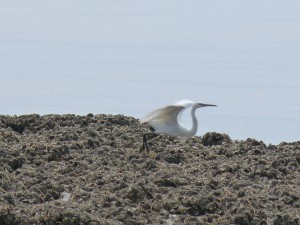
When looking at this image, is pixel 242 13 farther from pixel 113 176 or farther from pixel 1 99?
pixel 113 176

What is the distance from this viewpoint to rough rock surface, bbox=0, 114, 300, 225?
10250mm

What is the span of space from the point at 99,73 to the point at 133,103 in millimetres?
3769

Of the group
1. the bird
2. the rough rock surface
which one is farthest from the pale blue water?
the rough rock surface

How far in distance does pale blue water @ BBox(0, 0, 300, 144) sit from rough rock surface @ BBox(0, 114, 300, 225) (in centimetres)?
379

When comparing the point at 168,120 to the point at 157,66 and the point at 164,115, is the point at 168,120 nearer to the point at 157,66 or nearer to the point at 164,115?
the point at 164,115

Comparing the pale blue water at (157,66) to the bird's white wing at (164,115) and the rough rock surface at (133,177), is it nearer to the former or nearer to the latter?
the bird's white wing at (164,115)

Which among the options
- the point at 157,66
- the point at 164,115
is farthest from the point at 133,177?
the point at 157,66

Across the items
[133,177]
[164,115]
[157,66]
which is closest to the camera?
[133,177]

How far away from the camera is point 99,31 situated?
32.2 m

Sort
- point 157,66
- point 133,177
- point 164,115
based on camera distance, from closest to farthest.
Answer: point 133,177, point 164,115, point 157,66

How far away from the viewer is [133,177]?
38.3ft

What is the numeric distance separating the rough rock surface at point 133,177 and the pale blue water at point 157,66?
379 cm

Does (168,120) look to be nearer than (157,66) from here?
Yes

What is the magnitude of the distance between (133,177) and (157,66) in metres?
13.0
